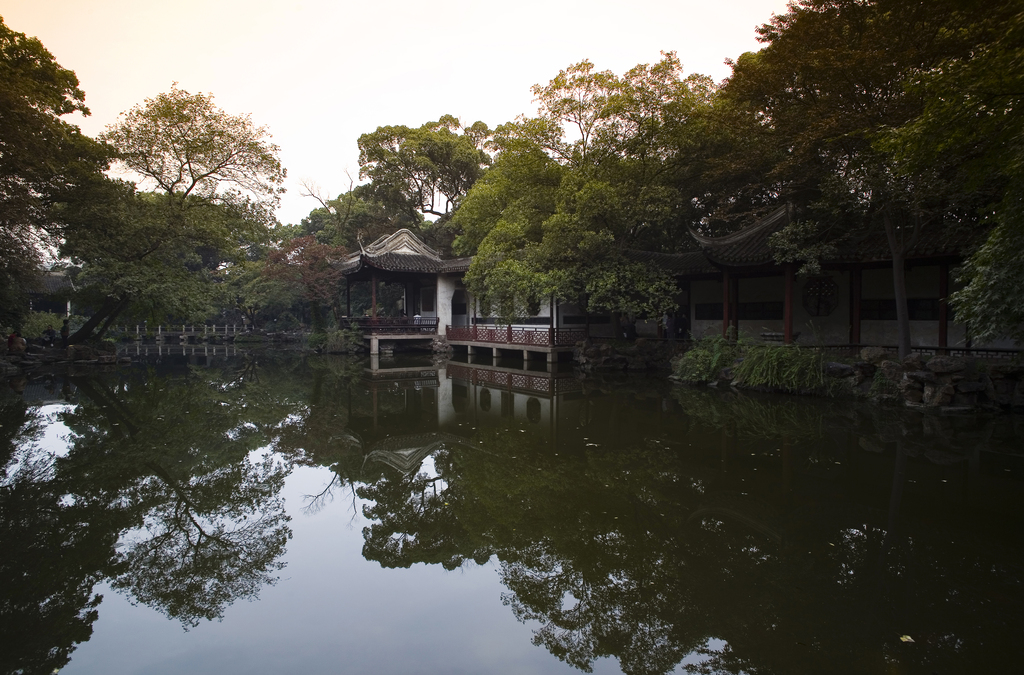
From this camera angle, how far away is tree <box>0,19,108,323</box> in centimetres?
1270

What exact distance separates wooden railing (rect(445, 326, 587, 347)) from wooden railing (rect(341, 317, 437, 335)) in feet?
4.71

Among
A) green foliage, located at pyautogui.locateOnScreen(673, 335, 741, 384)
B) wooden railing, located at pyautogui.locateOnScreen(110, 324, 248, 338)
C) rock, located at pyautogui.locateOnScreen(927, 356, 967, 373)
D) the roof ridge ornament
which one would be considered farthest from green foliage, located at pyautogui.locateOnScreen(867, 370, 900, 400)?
wooden railing, located at pyautogui.locateOnScreen(110, 324, 248, 338)

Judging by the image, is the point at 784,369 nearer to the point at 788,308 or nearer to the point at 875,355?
the point at 875,355

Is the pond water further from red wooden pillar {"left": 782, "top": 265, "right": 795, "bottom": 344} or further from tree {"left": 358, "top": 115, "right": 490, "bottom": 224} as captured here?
tree {"left": 358, "top": 115, "right": 490, "bottom": 224}

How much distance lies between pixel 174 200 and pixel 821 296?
18687 millimetres

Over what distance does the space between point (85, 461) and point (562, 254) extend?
1083cm

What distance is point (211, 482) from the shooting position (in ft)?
19.3

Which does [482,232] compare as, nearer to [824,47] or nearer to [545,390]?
[545,390]

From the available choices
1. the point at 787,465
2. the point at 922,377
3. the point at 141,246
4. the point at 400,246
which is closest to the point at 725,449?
the point at 787,465

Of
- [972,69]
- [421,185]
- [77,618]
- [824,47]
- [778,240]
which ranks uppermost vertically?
[421,185]


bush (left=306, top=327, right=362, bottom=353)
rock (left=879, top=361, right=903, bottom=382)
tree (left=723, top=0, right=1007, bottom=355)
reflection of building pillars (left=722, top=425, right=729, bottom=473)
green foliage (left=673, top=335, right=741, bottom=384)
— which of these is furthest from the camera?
bush (left=306, top=327, right=362, bottom=353)

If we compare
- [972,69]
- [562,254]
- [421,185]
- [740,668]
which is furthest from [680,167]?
[421,185]

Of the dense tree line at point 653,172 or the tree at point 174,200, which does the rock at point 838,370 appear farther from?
the tree at point 174,200

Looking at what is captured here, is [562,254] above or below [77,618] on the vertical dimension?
above
